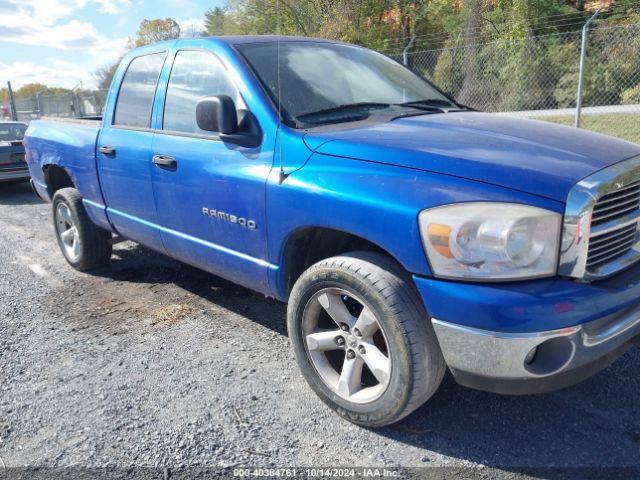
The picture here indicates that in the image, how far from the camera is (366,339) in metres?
2.54

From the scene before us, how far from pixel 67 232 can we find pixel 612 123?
11332 mm

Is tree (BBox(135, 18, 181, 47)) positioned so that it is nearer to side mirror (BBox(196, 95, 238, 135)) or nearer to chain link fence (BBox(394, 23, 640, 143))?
chain link fence (BBox(394, 23, 640, 143))

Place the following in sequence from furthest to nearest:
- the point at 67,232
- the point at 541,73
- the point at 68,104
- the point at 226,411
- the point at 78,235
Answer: the point at 68,104, the point at 541,73, the point at 67,232, the point at 78,235, the point at 226,411

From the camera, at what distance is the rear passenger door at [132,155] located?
12.4 feet

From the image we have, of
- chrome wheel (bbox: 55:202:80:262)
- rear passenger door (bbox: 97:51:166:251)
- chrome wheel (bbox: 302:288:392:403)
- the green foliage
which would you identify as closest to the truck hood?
chrome wheel (bbox: 302:288:392:403)

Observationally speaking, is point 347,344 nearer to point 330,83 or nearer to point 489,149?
point 489,149

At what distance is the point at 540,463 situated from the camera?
234 cm

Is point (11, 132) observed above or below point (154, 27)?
below

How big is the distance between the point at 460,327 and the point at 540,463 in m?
0.76

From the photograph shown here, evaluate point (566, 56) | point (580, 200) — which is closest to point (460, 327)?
point (580, 200)

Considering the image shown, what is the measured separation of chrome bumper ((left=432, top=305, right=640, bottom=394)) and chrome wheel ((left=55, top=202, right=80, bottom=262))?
392 centimetres

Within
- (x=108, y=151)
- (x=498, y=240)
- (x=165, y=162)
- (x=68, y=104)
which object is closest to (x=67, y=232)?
(x=108, y=151)

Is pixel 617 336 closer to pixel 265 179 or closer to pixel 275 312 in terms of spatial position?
pixel 265 179

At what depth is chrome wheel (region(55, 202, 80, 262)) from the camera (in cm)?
504
